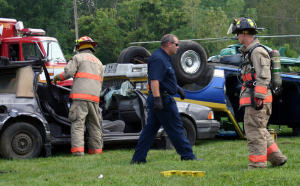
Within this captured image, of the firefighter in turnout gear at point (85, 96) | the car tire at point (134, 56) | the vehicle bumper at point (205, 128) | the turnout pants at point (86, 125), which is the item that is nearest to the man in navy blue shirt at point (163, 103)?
the turnout pants at point (86, 125)

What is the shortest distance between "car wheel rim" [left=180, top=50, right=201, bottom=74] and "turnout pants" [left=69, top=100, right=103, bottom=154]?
2.83 meters

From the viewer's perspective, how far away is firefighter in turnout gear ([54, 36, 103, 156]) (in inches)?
359

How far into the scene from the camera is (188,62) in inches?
462

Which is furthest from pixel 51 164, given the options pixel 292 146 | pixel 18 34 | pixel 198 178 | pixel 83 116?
pixel 18 34

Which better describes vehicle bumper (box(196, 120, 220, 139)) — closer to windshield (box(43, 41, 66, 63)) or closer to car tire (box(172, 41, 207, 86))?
car tire (box(172, 41, 207, 86))

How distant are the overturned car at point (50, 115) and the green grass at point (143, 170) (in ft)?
0.99

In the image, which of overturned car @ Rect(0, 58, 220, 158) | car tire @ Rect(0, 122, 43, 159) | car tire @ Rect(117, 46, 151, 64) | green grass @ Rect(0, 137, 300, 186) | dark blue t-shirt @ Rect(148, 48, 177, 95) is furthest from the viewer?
car tire @ Rect(117, 46, 151, 64)

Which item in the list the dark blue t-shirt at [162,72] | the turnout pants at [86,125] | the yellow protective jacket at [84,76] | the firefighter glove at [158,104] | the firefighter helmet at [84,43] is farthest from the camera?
the firefighter helmet at [84,43]

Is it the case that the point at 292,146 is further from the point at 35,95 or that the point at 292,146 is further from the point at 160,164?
the point at 35,95

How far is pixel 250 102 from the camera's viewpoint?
21.9 ft

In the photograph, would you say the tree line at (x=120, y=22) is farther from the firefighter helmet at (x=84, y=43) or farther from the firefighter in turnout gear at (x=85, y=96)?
the firefighter in turnout gear at (x=85, y=96)

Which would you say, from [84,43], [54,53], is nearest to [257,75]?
[84,43]

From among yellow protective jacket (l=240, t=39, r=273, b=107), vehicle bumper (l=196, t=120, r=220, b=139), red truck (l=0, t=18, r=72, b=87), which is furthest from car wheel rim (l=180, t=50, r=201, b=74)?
red truck (l=0, t=18, r=72, b=87)

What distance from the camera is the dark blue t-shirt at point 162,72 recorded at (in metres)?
7.55
